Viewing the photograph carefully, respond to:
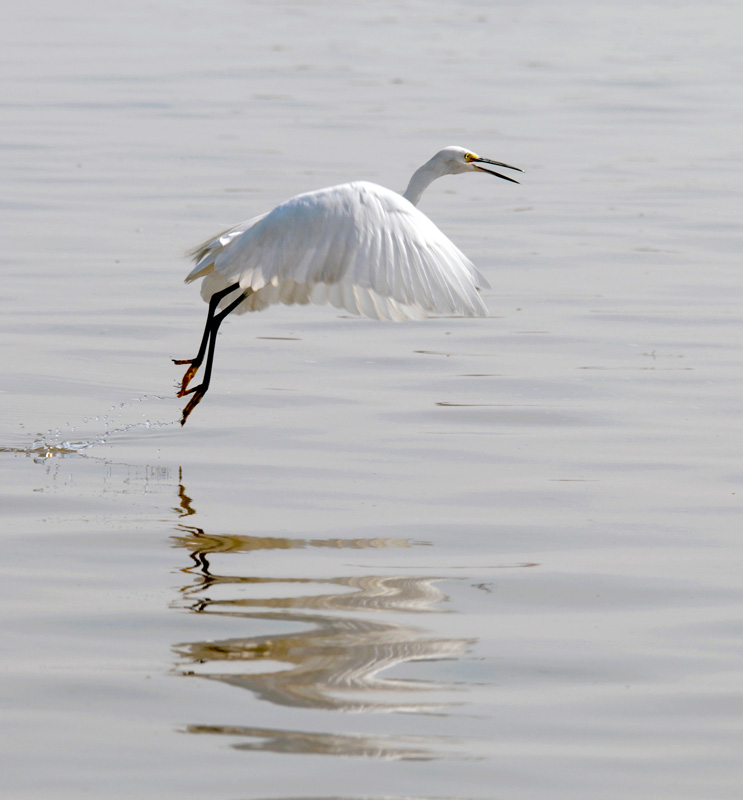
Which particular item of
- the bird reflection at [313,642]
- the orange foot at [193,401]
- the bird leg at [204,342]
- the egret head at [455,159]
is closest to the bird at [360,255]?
the bird leg at [204,342]

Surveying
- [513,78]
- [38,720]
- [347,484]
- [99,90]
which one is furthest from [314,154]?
[38,720]

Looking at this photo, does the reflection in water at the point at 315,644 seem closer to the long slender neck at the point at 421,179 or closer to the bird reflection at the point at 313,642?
the bird reflection at the point at 313,642

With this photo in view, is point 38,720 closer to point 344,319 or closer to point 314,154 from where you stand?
point 344,319

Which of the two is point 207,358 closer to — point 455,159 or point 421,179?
point 421,179

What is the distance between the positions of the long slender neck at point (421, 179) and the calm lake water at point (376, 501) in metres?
1.08

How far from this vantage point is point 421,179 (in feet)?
27.3

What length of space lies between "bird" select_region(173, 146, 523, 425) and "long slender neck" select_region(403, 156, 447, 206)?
1.07 metres

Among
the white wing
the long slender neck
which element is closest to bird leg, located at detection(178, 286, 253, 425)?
the white wing

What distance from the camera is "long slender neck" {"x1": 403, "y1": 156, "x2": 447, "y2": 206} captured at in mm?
8258

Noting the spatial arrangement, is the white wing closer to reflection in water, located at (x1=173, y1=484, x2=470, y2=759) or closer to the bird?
the bird

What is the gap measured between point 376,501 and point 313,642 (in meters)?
1.66

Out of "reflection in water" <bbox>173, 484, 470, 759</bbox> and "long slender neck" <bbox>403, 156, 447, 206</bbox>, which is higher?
"long slender neck" <bbox>403, 156, 447, 206</bbox>

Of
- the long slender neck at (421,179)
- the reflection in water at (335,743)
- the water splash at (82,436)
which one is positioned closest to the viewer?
the reflection in water at (335,743)

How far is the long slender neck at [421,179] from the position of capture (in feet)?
27.1
